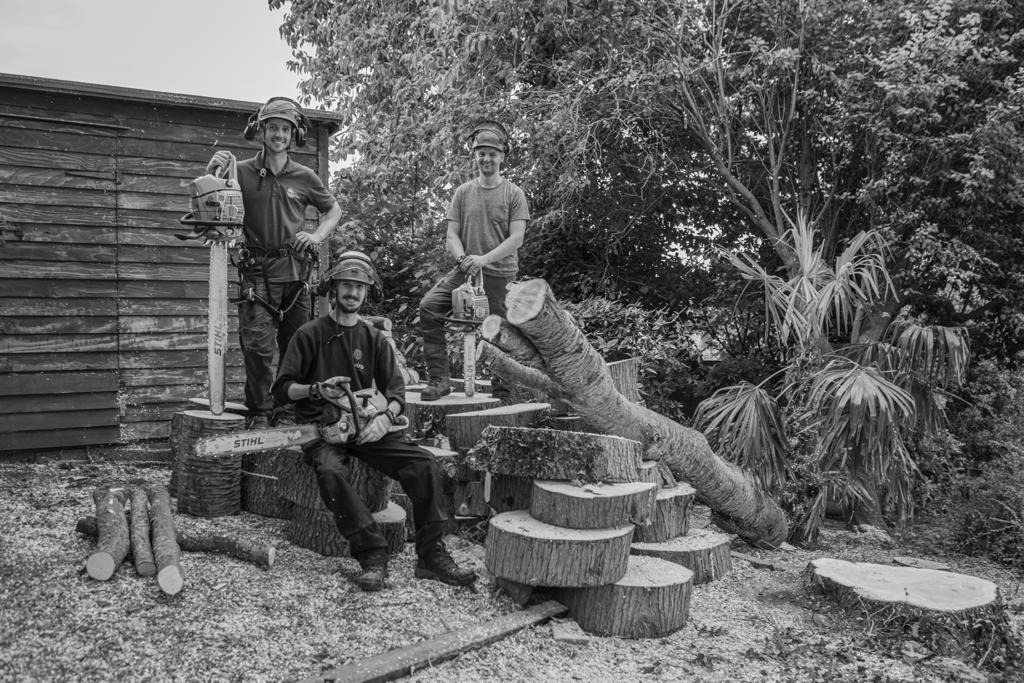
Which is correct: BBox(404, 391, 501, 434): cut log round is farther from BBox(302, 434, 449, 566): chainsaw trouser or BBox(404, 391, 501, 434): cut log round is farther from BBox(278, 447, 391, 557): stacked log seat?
BBox(302, 434, 449, 566): chainsaw trouser

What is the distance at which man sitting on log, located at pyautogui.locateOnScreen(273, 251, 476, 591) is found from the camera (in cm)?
396

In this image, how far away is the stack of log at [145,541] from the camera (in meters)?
3.55

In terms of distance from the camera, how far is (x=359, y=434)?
3.96m

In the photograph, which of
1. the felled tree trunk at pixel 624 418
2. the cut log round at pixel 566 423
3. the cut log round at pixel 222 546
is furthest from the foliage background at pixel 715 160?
the cut log round at pixel 222 546

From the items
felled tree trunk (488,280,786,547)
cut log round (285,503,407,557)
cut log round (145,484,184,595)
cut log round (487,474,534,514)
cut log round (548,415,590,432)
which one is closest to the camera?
cut log round (145,484,184,595)

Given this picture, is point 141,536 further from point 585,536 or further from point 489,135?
point 489,135

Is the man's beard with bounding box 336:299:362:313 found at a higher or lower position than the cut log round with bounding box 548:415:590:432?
higher

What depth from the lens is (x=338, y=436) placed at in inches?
158

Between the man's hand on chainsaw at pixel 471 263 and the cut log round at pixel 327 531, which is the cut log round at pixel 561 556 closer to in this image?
the cut log round at pixel 327 531

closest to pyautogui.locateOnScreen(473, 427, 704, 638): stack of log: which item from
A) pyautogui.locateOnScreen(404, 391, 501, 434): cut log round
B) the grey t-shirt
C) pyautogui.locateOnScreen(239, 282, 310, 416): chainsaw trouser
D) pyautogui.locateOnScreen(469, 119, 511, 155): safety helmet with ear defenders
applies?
pyautogui.locateOnScreen(404, 391, 501, 434): cut log round

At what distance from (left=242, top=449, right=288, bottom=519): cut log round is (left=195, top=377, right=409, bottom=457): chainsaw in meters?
0.64

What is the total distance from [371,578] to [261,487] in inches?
46.1

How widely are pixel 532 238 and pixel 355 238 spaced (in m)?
2.16

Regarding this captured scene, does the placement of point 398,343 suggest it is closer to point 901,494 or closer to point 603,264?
point 603,264
